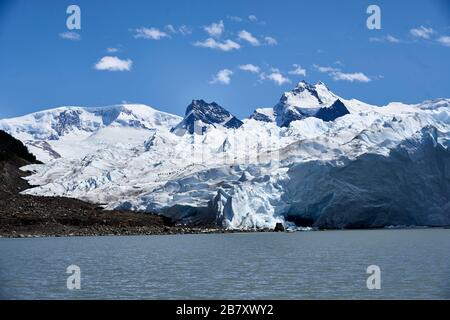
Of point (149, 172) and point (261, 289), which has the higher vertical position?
point (149, 172)

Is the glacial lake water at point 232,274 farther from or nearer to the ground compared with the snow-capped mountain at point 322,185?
nearer to the ground

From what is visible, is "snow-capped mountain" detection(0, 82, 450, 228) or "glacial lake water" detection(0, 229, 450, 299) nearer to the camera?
"glacial lake water" detection(0, 229, 450, 299)

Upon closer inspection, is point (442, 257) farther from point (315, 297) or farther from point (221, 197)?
point (221, 197)

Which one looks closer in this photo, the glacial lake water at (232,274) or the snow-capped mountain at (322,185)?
the glacial lake water at (232,274)

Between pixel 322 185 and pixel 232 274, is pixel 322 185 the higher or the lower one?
the higher one

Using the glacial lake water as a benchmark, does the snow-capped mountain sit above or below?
above

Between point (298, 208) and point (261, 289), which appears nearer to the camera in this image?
point (261, 289)

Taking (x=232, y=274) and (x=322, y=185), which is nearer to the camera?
(x=232, y=274)

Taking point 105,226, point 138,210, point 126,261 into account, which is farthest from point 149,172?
point 126,261
